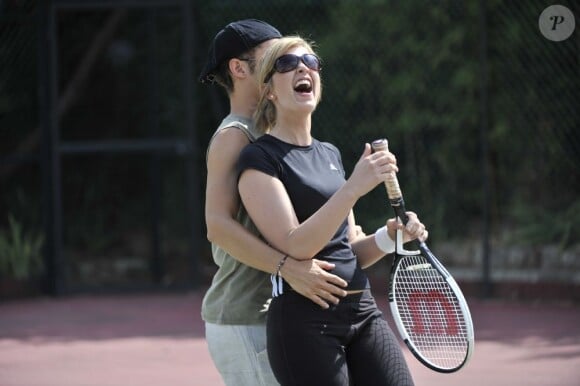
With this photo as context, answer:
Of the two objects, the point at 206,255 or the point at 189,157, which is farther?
the point at 206,255

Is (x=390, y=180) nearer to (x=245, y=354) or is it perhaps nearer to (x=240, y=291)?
→ (x=240, y=291)

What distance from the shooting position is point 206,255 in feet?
35.2

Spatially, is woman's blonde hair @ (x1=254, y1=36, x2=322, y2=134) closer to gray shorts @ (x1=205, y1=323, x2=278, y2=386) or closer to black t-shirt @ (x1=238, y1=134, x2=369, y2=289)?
black t-shirt @ (x1=238, y1=134, x2=369, y2=289)

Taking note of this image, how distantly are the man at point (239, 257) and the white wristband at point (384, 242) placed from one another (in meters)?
0.29

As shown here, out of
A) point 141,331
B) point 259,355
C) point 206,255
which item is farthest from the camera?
point 206,255

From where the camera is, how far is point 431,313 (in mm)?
3479

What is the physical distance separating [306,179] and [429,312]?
651 millimetres

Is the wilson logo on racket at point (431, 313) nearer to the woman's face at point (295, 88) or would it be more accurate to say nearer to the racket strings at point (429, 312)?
the racket strings at point (429, 312)

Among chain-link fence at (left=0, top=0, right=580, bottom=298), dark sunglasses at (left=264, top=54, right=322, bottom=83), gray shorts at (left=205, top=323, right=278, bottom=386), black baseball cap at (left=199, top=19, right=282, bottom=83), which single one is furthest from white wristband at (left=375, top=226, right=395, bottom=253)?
chain-link fence at (left=0, top=0, right=580, bottom=298)

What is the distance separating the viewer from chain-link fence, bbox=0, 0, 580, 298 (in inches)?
370

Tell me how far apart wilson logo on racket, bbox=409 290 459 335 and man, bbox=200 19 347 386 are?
0.39 metres

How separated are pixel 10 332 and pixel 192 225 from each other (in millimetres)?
2136

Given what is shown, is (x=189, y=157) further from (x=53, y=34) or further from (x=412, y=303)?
(x=412, y=303)

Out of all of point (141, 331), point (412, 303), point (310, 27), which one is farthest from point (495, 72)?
point (412, 303)
